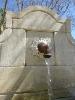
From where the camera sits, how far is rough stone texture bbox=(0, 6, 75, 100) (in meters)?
4.19

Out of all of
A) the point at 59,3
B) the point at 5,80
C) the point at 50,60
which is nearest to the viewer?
the point at 5,80

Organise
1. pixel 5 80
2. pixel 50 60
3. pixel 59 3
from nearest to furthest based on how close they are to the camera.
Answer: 1. pixel 5 80
2. pixel 50 60
3. pixel 59 3

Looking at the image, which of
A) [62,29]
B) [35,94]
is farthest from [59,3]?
[35,94]

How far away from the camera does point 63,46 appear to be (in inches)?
180

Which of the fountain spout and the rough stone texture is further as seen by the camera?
the rough stone texture

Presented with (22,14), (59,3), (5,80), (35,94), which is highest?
(59,3)

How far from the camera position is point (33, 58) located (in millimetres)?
4344

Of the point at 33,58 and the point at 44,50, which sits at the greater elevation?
the point at 44,50

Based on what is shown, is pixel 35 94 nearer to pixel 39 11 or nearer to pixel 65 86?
pixel 65 86

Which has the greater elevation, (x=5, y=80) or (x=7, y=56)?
(x=7, y=56)

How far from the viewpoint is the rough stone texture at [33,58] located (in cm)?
419

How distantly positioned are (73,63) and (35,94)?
986 millimetres

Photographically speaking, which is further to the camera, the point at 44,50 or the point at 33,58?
the point at 33,58

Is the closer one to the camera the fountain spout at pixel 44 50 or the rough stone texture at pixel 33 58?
the fountain spout at pixel 44 50
